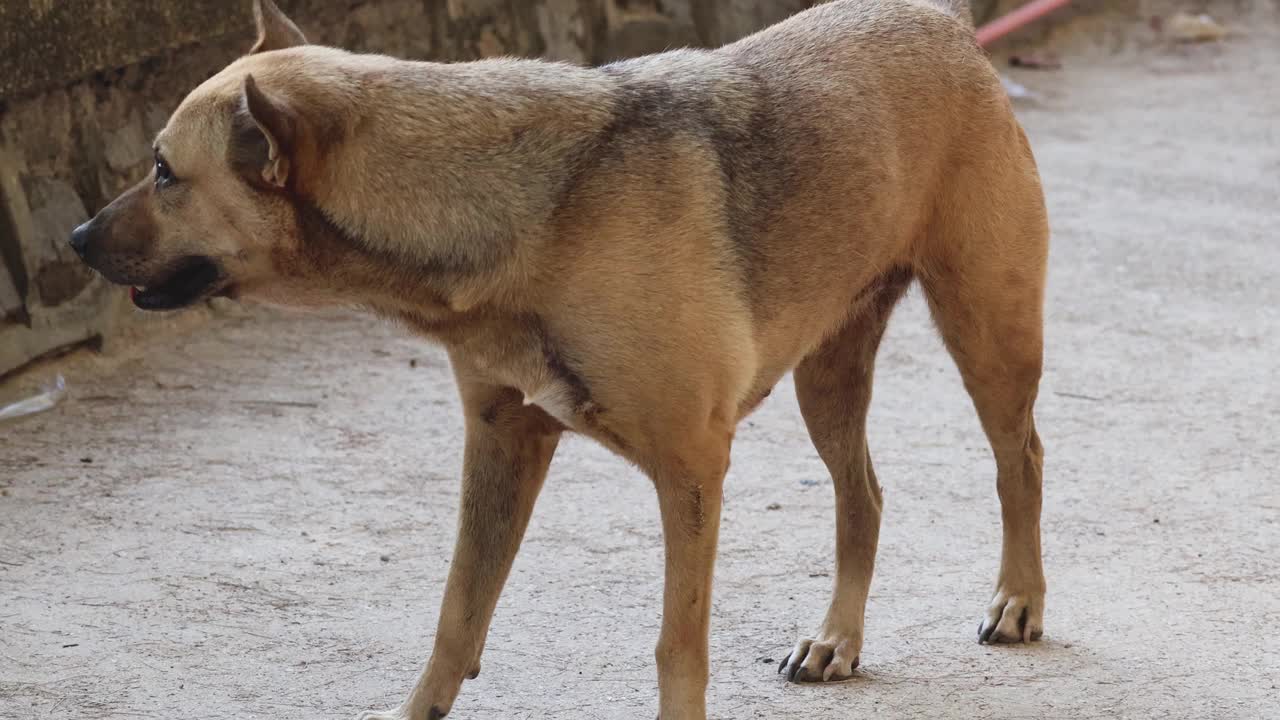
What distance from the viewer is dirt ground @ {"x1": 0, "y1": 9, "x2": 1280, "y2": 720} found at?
3869mm

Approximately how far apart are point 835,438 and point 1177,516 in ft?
4.09

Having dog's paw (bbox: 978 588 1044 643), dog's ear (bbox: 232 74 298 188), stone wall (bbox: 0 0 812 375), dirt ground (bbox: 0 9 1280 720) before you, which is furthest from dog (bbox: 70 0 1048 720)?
stone wall (bbox: 0 0 812 375)

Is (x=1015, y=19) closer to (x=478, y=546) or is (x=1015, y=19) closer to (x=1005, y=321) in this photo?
(x=1005, y=321)

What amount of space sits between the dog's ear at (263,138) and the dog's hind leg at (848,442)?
157 cm

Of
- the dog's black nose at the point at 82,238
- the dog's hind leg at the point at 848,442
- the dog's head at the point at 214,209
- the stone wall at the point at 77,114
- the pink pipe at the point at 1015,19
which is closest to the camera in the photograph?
the dog's head at the point at 214,209

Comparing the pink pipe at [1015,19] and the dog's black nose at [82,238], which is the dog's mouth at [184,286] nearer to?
the dog's black nose at [82,238]

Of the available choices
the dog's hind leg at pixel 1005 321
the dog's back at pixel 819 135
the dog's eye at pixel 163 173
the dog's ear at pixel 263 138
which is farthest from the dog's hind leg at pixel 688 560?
the dog's eye at pixel 163 173

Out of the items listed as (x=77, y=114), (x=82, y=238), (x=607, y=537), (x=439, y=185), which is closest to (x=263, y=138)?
(x=439, y=185)

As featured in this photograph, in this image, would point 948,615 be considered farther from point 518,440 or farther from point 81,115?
point 81,115

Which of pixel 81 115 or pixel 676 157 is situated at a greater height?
pixel 676 157

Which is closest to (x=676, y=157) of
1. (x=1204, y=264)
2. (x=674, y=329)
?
(x=674, y=329)

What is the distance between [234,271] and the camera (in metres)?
3.18

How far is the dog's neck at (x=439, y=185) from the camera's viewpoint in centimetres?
311

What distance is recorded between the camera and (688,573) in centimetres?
335
